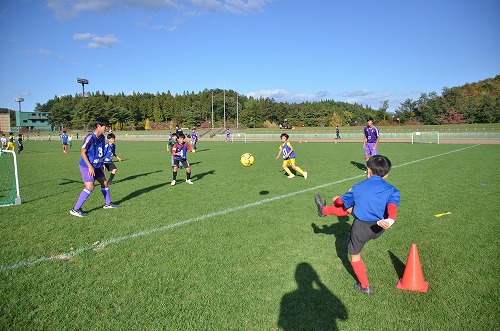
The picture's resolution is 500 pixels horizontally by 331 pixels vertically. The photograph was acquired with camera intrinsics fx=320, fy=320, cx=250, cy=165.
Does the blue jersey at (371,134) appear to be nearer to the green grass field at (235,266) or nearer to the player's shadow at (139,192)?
the green grass field at (235,266)

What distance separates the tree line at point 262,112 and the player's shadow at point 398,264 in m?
67.6

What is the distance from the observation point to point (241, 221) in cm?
646

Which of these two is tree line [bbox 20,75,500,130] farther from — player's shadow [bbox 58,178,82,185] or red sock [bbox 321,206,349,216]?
red sock [bbox 321,206,349,216]

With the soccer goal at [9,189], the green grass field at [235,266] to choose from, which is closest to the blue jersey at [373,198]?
the green grass field at [235,266]

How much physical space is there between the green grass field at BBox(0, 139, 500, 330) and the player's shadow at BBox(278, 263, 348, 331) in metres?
0.01

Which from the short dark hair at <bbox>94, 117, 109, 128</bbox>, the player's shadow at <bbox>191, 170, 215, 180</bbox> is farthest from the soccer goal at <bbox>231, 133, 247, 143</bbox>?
the short dark hair at <bbox>94, 117, 109, 128</bbox>

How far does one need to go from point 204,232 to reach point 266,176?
22.7 ft

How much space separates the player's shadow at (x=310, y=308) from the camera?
319cm

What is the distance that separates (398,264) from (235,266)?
231 centimetres

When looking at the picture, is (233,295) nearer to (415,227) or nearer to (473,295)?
(473,295)

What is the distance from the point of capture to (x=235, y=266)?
4.44 meters

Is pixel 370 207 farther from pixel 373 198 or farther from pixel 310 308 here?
pixel 310 308

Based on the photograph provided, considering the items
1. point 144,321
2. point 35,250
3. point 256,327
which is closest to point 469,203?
point 256,327

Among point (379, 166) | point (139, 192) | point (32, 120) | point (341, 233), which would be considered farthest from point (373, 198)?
point (32, 120)
